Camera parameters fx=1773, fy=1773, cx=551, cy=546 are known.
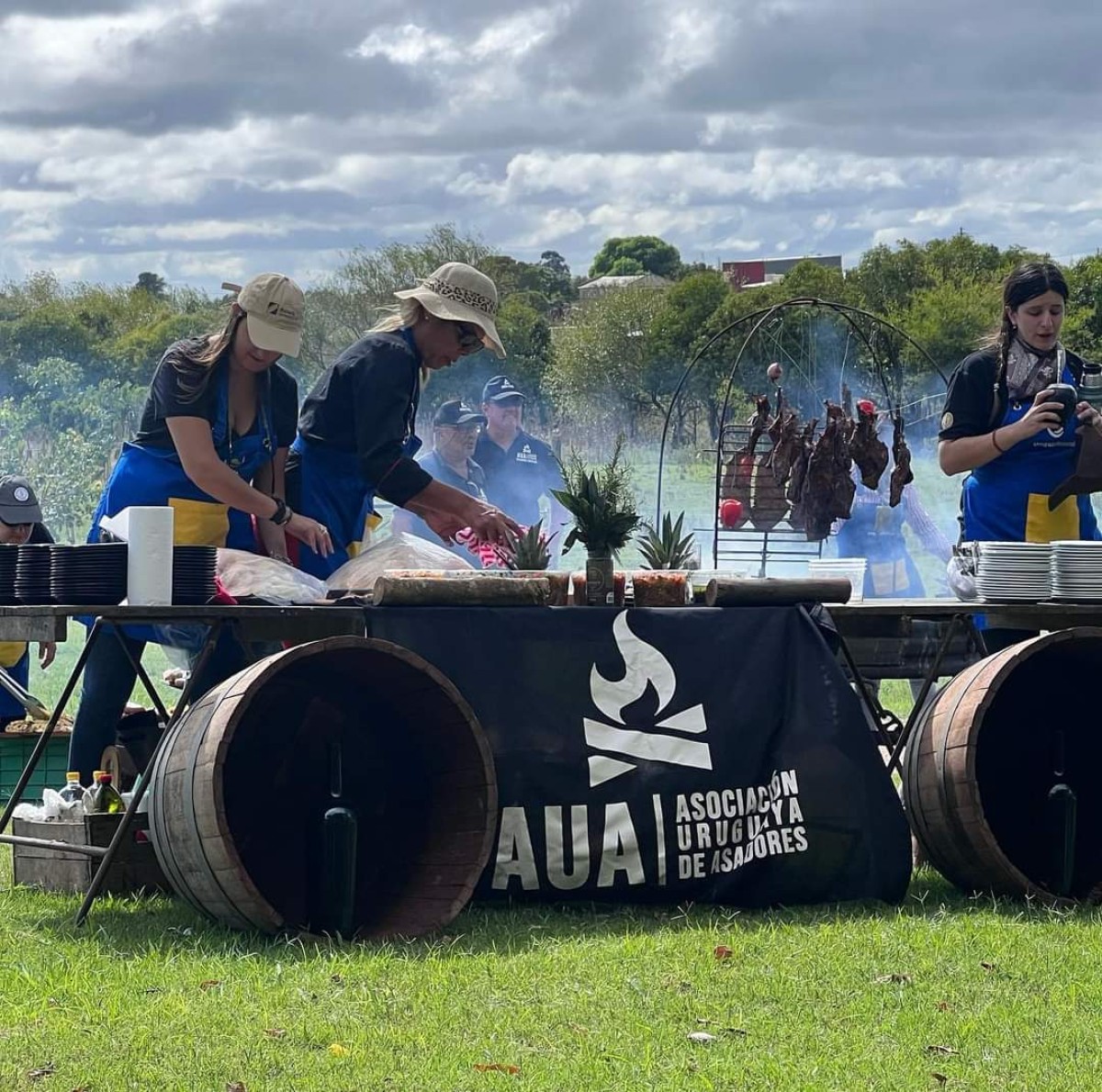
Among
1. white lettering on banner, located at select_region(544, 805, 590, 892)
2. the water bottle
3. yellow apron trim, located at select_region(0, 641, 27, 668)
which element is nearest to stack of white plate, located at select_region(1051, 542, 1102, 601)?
the water bottle

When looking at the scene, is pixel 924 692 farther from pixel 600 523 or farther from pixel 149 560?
pixel 149 560

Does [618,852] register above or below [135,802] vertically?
below

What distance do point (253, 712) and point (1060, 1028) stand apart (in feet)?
8.09

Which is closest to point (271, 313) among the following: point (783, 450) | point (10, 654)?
point (10, 654)

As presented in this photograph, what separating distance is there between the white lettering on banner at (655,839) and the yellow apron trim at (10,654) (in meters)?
3.84

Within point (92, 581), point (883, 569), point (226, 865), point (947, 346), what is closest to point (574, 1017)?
point (226, 865)

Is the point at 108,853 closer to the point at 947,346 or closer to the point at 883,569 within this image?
the point at 883,569

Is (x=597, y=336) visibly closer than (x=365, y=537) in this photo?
No

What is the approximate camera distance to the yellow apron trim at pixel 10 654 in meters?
8.14

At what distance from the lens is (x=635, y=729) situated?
5.23 metres

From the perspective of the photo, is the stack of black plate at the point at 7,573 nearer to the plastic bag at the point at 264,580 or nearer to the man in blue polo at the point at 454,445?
the plastic bag at the point at 264,580

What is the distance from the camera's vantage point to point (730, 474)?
11523 mm

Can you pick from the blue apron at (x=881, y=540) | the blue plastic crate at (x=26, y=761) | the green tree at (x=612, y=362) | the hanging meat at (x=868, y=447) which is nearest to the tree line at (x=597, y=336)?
the green tree at (x=612, y=362)

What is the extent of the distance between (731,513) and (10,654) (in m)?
5.10
